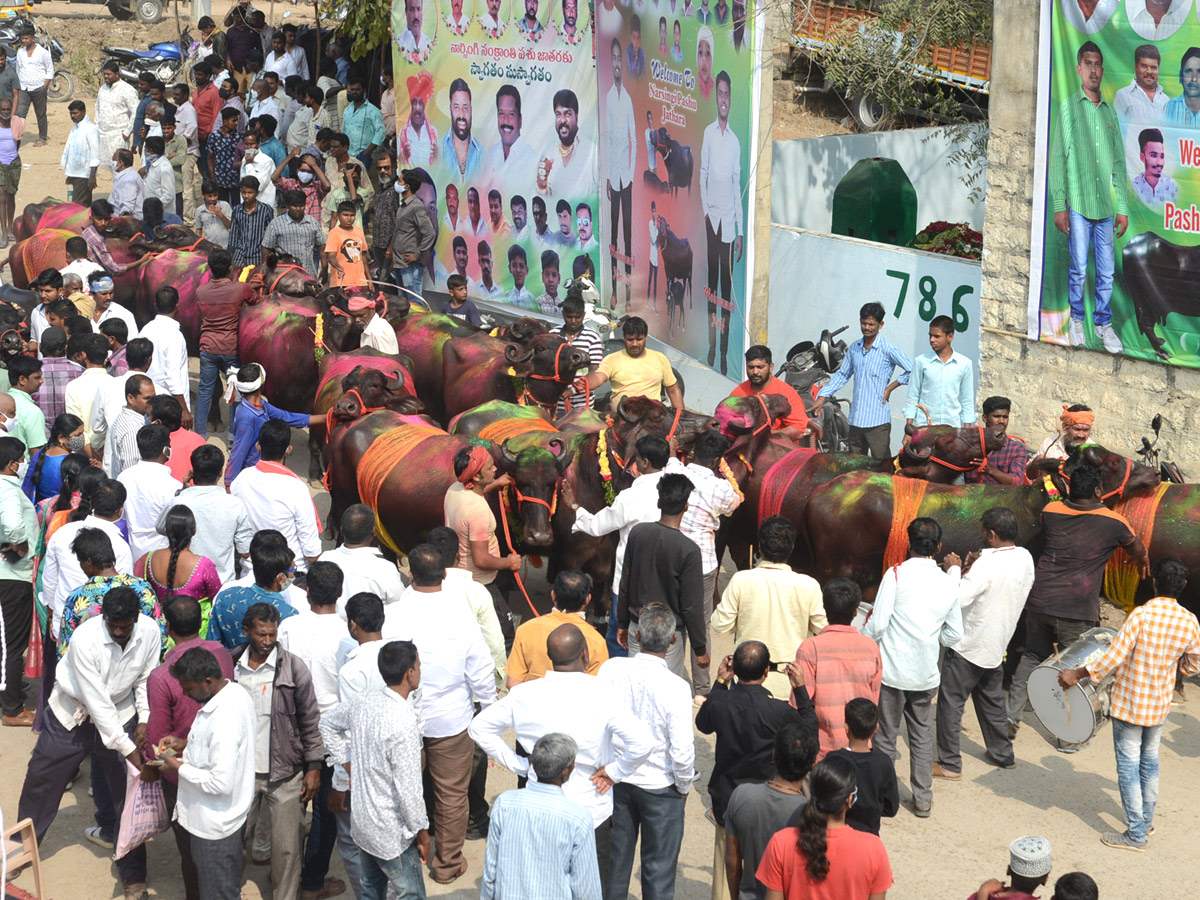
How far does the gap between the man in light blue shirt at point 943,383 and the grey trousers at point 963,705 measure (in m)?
2.47

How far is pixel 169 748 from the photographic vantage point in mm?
5672

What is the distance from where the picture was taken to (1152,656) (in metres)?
6.45

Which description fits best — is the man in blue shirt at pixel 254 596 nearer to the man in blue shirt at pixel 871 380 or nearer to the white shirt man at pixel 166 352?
the white shirt man at pixel 166 352

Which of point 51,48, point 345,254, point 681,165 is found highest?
point 51,48

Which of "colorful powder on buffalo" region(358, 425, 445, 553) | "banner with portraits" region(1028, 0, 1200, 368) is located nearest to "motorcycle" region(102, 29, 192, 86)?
"colorful powder on buffalo" region(358, 425, 445, 553)

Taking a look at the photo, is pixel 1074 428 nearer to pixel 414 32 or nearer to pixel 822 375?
pixel 822 375

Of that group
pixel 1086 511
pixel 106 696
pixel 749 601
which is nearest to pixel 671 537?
pixel 749 601

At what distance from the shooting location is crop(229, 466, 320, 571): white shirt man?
761 centimetres

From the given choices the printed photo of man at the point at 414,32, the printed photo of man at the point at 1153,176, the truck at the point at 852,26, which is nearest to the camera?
the printed photo of man at the point at 1153,176

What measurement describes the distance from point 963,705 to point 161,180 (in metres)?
11.5

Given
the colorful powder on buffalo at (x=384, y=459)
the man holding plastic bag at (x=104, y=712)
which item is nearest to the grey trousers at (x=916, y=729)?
Result: the man holding plastic bag at (x=104, y=712)

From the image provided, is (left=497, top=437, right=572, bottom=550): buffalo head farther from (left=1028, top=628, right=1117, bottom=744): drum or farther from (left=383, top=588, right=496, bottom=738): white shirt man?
(left=1028, top=628, right=1117, bottom=744): drum

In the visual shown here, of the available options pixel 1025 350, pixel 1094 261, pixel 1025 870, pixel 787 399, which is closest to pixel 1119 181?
pixel 1094 261

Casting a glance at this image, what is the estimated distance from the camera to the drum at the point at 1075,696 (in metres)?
6.64
